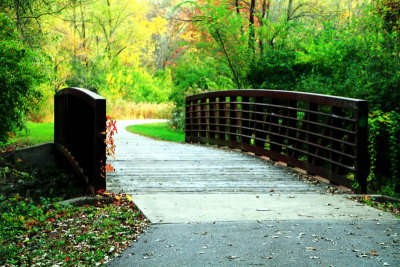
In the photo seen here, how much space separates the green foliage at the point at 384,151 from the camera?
28.8 ft

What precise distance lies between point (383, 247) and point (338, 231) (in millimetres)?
570

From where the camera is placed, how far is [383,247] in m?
4.95

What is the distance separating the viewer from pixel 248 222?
578 cm

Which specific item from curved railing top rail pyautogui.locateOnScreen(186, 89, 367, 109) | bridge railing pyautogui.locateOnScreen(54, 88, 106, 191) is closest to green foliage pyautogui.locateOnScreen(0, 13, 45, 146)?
bridge railing pyautogui.locateOnScreen(54, 88, 106, 191)

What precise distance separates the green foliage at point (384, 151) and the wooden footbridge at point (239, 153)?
18.5 inches

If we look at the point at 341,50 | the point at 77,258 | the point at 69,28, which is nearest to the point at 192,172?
the point at 77,258

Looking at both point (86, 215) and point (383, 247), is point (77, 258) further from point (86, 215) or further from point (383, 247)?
point (383, 247)

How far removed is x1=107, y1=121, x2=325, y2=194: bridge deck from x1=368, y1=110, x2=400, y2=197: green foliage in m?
1.39

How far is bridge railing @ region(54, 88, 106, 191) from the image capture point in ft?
23.6

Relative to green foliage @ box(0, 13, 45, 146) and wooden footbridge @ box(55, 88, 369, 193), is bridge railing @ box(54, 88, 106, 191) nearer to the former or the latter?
wooden footbridge @ box(55, 88, 369, 193)

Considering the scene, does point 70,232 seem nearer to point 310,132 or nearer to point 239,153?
point 310,132

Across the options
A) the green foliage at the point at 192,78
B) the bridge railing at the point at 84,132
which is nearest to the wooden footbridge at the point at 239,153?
the bridge railing at the point at 84,132

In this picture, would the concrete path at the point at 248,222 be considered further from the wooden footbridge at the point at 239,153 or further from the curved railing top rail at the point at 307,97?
the curved railing top rail at the point at 307,97

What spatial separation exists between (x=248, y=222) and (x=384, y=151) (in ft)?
14.4
